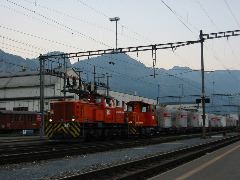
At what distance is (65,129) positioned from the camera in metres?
29.3

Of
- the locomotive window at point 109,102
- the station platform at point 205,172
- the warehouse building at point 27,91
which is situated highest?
the warehouse building at point 27,91

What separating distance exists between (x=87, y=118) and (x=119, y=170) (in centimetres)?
1686

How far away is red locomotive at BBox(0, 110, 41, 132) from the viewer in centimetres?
5633

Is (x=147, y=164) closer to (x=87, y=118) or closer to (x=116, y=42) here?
(x=87, y=118)

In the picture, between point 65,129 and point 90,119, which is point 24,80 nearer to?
point 90,119

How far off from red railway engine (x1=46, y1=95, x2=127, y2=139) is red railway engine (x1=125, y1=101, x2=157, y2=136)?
3762 mm

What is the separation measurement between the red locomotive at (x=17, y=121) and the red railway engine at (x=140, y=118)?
751 inches

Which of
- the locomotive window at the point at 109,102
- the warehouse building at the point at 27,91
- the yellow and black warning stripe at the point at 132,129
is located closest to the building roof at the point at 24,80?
the warehouse building at the point at 27,91

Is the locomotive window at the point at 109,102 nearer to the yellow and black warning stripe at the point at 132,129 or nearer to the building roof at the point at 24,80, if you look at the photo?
the yellow and black warning stripe at the point at 132,129

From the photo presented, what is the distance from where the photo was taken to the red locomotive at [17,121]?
56.3 metres

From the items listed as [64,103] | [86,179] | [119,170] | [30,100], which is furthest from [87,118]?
[30,100]

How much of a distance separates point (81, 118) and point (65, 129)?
1349 millimetres

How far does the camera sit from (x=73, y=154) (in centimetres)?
2047

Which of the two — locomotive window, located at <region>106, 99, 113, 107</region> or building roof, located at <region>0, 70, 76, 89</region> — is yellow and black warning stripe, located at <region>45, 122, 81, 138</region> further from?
building roof, located at <region>0, 70, 76, 89</region>
